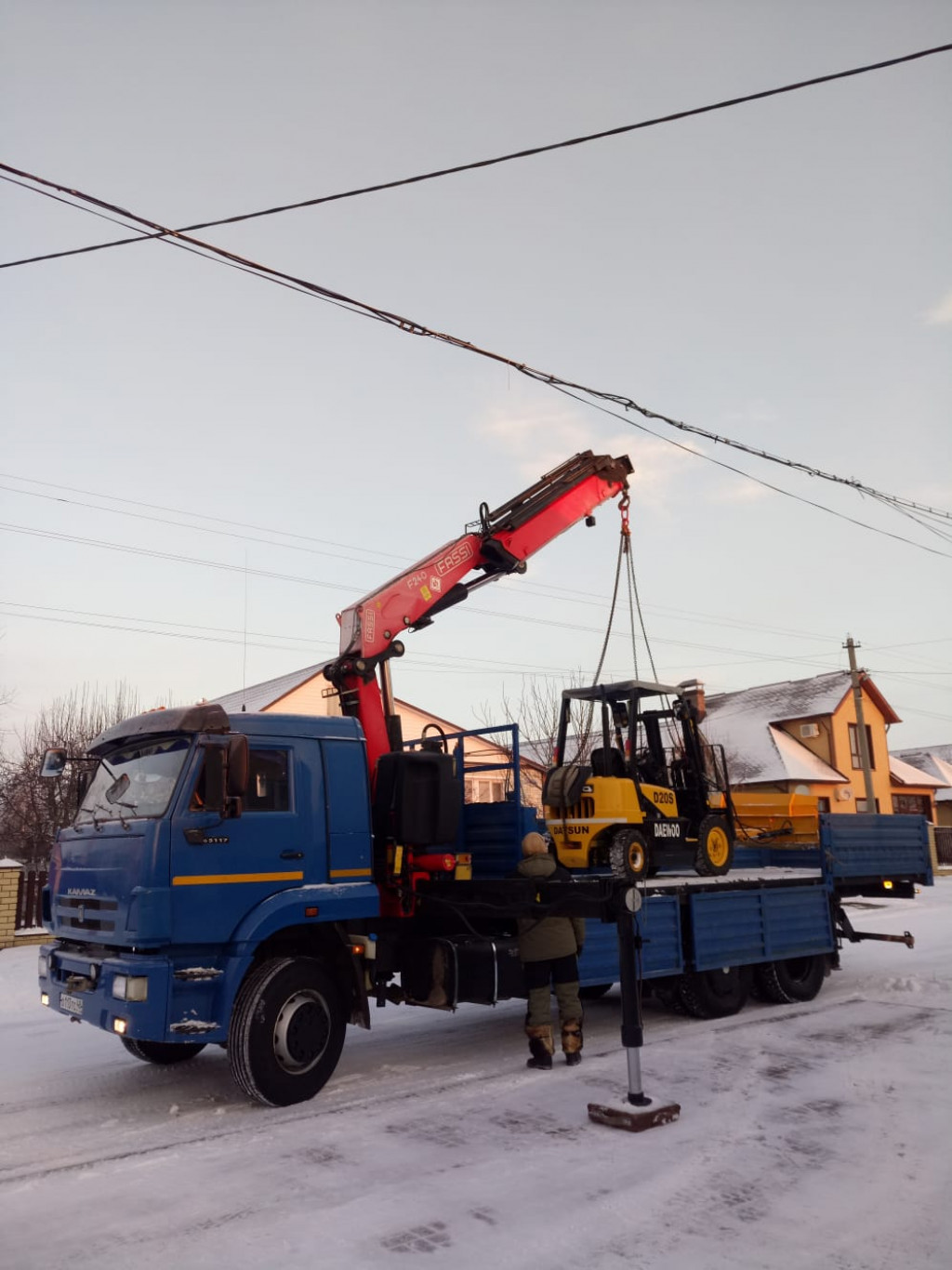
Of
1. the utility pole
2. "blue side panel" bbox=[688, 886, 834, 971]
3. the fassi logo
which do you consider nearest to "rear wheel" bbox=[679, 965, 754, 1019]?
"blue side panel" bbox=[688, 886, 834, 971]

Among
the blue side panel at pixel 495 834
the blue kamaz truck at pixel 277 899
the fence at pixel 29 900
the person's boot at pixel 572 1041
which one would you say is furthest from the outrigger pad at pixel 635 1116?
the fence at pixel 29 900

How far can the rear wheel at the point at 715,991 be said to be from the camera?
9.71 metres

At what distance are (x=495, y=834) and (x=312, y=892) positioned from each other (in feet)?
6.82

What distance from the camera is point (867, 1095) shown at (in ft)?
22.0

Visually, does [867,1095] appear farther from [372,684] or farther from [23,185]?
[23,185]

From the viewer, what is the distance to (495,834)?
28.2 ft

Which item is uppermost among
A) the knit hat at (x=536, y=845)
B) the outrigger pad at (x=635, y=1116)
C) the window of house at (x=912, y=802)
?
the window of house at (x=912, y=802)

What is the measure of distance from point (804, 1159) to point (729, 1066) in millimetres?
2255

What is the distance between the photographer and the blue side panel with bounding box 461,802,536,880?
27.8 ft

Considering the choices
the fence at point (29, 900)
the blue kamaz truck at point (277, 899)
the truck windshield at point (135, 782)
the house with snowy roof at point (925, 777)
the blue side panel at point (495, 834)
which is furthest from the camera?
the house with snowy roof at point (925, 777)

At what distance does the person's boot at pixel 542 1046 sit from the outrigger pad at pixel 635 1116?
4.80 feet

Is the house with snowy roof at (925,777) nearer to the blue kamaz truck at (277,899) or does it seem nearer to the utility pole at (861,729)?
the utility pole at (861,729)

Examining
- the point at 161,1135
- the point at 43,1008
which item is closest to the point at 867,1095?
the point at 161,1135

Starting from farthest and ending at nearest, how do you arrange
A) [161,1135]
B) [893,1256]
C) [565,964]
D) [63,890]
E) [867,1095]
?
1. [565,964]
2. [63,890]
3. [867,1095]
4. [161,1135]
5. [893,1256]
